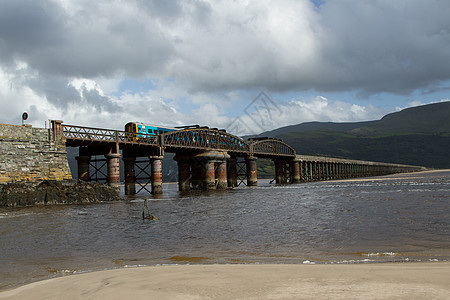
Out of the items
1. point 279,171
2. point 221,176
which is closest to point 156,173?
point 221,176

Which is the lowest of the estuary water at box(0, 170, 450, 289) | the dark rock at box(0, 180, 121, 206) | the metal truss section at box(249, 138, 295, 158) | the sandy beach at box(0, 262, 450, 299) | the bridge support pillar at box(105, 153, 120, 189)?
the estuary water at box(0, 170, 450, 289)

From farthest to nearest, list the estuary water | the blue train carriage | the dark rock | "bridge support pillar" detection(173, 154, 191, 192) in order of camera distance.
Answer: "bridge support pillar" detection(173, 154, 191, 192), the blue train carriage, the dark rock, the estuary water

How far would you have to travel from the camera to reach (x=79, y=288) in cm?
841

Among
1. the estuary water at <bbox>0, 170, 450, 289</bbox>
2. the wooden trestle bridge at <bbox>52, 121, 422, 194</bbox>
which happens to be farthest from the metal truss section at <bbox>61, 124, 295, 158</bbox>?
the estuary water at <bbox>0, 170, 450, 289</bbox>

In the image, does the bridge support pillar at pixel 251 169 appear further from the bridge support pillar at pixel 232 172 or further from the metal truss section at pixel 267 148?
the bridge support pillar at pixel 232 172

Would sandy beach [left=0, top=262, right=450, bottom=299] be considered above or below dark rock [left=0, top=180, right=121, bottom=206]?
below

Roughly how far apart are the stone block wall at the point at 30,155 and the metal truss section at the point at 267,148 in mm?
58808

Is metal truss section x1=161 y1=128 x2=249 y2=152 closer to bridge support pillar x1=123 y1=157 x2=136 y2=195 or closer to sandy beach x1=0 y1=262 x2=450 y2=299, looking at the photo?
bridge support pillar x1=123 y1=157 x2=136 y2=195

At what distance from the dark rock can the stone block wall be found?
2010mm

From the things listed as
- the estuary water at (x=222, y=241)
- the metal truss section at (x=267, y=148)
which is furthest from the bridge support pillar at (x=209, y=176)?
the estuary water at (x=222, y=241)

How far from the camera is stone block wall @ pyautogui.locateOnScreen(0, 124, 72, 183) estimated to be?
3829 centimetres

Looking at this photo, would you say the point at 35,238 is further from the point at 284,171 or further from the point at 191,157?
the point at 284,171

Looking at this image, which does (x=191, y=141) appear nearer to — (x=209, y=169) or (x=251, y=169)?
(x=209, y=169)

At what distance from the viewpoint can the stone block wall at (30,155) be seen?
126 feet
